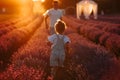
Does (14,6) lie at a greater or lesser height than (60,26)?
lesser

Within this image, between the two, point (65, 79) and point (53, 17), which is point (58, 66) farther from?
point (53, 17)

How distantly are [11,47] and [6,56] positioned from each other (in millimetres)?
1263

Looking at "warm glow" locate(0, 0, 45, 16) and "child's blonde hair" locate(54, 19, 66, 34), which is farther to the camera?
"warm glow" locate(0, 0, 45, 16)

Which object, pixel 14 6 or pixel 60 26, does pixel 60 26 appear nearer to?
pixel 60 26

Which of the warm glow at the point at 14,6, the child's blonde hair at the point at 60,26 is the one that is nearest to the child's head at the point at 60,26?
the child's blonde hair at the point at 60,26

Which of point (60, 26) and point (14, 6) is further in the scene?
point (14, 6)

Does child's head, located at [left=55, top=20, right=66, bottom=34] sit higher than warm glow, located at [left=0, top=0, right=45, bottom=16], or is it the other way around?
child's head, located at [left=55, top=20, right=66, bottom=34]

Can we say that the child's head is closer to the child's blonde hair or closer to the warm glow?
the child's blonde hair

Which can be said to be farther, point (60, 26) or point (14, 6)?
point (14, 6)

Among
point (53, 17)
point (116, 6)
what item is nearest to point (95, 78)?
point (53, 17)

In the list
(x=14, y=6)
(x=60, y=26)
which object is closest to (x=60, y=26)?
(x=60, y=26)

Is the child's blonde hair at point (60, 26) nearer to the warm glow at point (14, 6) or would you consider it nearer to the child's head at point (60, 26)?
the child's head at point (60, 26)

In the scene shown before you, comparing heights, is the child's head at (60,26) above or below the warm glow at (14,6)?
above

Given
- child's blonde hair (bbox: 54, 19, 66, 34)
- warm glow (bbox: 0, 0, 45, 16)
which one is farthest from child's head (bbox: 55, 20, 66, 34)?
warm glow (bbox: 0, 0, 45, 16)
